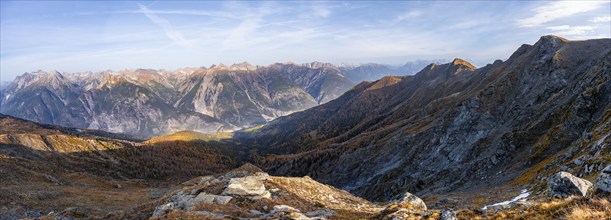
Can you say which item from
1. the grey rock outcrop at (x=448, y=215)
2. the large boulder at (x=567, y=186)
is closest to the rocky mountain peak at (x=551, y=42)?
the large boulder at (x=567, y=186)

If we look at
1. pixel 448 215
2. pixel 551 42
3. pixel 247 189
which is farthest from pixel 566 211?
pixel 551 42

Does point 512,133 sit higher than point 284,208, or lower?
lower

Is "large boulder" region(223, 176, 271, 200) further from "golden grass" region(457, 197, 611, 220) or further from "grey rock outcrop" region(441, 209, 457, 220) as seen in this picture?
"golden grass" region(457, 197, 611, 220)

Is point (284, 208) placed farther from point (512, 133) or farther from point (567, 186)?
point (512, 133)

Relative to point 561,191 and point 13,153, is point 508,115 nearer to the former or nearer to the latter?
point 561,191

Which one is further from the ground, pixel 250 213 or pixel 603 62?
pixel 603 62

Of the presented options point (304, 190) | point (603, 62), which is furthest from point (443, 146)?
point (304, 190)

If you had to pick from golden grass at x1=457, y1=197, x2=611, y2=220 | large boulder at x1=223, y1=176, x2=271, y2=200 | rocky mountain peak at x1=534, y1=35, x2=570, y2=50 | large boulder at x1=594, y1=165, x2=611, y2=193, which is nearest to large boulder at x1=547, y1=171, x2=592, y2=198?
large boulder at x1=594, y1=165, x2=611, y2=193
